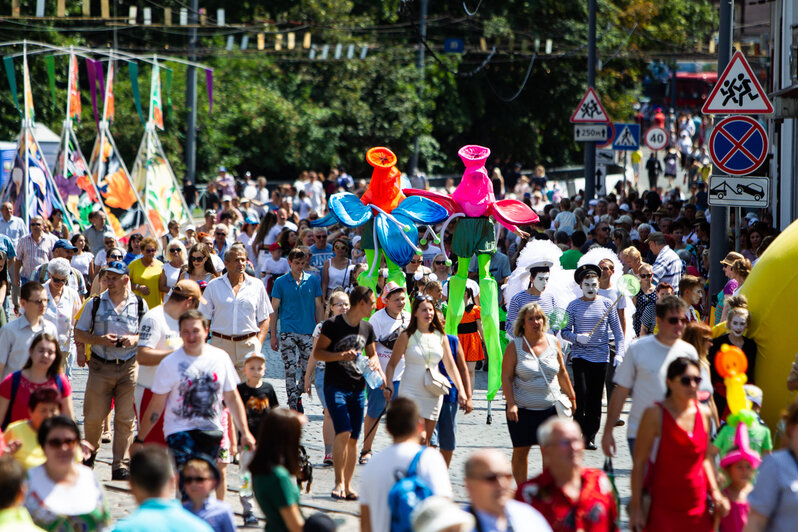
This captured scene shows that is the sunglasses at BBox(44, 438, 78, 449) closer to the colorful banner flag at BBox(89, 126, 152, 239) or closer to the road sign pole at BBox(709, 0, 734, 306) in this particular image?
the road sign pole at BBox(709, 0, 734, 306)

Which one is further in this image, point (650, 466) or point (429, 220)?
point (429, 220)

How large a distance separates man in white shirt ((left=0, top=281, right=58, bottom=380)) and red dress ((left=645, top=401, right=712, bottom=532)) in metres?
4.67

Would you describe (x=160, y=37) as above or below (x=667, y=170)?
above

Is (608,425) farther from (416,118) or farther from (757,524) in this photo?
(416,118)

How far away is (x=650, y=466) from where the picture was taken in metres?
6.66

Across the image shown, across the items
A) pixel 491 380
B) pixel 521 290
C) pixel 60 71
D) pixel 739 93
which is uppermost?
pixel 60 71

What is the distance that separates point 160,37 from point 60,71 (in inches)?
230

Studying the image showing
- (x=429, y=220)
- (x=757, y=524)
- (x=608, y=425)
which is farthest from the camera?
(x=429, y=220)

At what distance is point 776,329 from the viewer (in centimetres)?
906

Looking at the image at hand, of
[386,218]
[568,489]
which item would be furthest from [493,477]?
[386,218]

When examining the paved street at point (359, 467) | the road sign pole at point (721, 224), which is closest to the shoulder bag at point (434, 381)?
the paved street at point (359, 467)

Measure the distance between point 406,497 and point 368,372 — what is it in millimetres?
3592

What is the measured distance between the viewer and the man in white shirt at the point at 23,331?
8.90 m

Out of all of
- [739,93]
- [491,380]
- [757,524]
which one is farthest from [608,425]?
[739,93]
